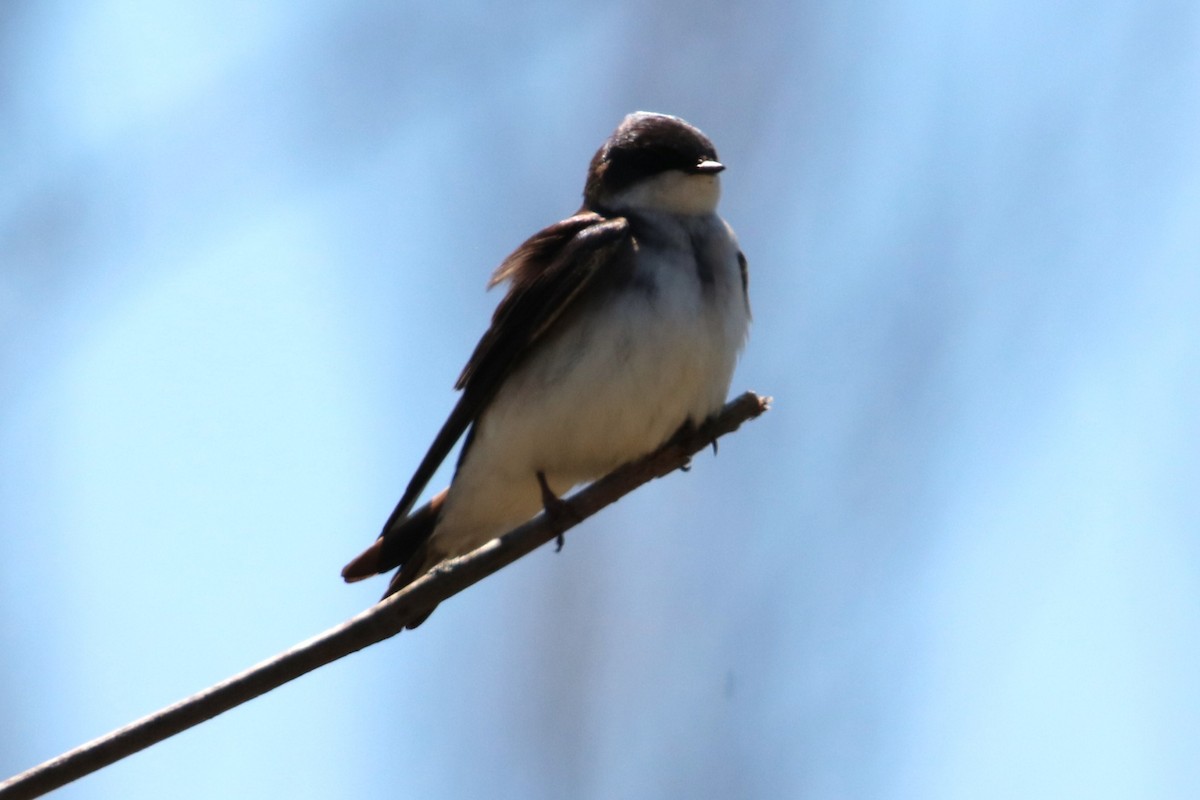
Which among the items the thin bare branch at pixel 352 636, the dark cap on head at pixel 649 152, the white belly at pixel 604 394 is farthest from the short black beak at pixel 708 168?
the thin bare branch at pixel 352 636

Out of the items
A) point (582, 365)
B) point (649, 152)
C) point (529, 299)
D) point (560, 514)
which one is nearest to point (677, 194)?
point (649, 152)

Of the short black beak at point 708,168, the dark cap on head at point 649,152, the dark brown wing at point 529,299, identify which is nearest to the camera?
the dark brown wing at point 529,299

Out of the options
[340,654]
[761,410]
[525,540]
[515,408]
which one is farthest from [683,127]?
[340,654]

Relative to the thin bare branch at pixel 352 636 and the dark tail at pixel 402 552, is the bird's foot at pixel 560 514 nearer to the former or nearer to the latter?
the thin bare branch at pixel 352 636

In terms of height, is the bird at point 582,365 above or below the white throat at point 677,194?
below

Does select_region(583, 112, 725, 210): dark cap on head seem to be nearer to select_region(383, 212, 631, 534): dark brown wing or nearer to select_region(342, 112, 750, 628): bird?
select_region(342, 112, 750, 628): bird

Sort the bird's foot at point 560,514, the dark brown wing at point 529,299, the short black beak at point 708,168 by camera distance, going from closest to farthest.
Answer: the bird's foot at point 560,514 → the dark brown wing at point 529,299 → the short black beak at point 708,168
